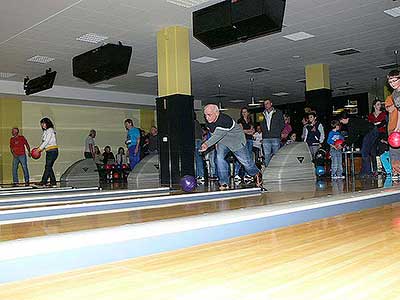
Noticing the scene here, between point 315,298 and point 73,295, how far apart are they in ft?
2.52

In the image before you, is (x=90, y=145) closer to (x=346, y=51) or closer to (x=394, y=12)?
(x=346, y=51)

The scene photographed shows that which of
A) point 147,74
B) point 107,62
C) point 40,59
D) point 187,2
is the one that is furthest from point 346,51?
point 40,59

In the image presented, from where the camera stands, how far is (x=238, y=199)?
4.74 meters

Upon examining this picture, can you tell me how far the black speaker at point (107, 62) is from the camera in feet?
30.3

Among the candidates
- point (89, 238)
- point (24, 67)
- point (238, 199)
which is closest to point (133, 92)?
point (24, 67)

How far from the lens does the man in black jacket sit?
8039 mm

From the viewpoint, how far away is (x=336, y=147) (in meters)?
8.03

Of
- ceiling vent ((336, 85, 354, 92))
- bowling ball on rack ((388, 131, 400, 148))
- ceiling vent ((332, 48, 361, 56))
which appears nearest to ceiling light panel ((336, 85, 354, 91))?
ceiling vent ((336, 85, 354, 92))

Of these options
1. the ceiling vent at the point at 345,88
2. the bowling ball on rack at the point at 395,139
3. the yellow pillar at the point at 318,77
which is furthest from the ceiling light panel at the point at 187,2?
the ceiling vent at the point at 345,88

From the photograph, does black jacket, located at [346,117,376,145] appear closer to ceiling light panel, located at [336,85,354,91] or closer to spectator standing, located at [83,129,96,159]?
ceiling light panel, located at [336,85,354,91]

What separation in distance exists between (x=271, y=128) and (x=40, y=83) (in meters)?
6.97

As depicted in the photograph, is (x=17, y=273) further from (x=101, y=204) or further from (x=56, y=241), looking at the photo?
(x=101, y=204)

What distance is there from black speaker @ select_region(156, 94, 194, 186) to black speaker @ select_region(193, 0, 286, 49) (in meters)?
1.60

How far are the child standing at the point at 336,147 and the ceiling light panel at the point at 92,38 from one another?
192 inches
